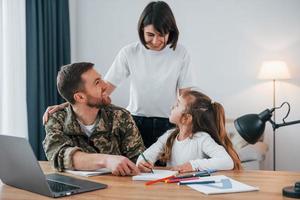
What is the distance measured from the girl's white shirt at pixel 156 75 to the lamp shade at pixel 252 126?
118 cm

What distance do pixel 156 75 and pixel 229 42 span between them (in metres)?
2.44

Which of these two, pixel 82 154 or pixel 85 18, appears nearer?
pixel 82 154

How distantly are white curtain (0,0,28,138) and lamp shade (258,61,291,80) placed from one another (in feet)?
7.50

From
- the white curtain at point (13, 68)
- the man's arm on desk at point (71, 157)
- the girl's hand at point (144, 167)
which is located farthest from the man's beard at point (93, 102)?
the white curtain at point (13, 68)

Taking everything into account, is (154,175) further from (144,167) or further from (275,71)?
(275,71)

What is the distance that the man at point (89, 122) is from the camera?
76.2 inches

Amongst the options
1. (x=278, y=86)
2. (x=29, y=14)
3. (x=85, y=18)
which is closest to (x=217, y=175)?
(x=29, y=14)

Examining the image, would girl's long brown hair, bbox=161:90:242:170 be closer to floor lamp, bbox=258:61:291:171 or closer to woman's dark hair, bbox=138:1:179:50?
woman's dark hair, bbox=138:1:179:50

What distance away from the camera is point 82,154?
5.75 ft

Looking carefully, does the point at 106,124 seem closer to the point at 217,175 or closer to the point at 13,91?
the point at 217,175

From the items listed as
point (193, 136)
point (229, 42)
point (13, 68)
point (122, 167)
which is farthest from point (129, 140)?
point (229, 42)

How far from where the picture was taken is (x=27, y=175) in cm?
140

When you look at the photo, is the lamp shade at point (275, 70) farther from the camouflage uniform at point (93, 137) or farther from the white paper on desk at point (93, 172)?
the white paper on desk at point (93, 172)

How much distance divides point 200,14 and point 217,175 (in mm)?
3355
